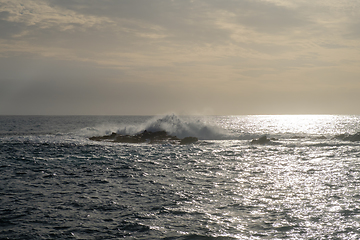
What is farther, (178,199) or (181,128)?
(181,128)

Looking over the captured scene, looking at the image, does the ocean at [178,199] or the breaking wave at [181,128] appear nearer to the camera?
the ocean at [178,199]

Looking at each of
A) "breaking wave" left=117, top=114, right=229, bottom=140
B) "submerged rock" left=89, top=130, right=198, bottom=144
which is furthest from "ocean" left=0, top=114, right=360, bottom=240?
"breaking wave" left=117, top=114, right=229, bottom=140

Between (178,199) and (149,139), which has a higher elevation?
(149,139)

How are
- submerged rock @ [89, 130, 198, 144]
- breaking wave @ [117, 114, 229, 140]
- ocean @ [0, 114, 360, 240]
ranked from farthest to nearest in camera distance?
breaking wave @ [117, 114, 229, 140] < submerged rock @ [89, 130, 198, 144] < ocean @ [0, 114, 360, 240]

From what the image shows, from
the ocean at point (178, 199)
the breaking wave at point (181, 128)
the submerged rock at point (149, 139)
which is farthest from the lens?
the breaking wave at point (181, 128)

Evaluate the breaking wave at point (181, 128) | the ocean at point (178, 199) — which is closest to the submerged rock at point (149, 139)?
the breaking wave at point (181, 128)

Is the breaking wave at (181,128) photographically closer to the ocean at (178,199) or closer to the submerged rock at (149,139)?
the submerged rock at (149,139)

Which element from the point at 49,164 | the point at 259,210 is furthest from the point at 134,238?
the point at 49,164

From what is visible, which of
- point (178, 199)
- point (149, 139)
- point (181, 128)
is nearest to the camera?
point (178, 199)

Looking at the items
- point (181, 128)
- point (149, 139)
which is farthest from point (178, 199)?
Answer: point (181, 128)

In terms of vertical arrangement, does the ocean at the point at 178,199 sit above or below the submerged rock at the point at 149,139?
below

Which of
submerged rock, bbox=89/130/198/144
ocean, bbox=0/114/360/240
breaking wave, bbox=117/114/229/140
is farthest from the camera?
breaking wave, bbox=117/114/229/140

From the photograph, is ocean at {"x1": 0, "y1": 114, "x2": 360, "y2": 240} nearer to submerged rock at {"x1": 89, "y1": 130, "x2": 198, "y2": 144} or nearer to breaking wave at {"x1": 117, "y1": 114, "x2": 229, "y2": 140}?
submerged rock at {"x1": 89, "y1": 130, "x2": 198, "y2": 144}

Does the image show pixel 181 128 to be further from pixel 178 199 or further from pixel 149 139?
pixel 178 199
